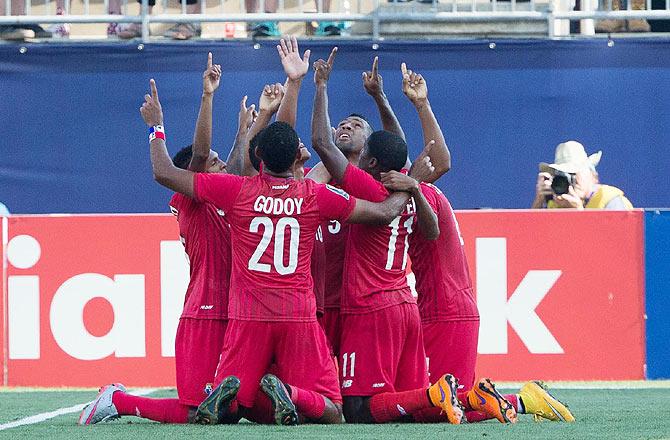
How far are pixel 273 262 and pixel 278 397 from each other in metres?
0.76

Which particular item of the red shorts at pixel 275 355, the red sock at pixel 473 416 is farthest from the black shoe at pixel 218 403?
the red sock at pixel 473 416

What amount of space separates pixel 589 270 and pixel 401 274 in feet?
13.3

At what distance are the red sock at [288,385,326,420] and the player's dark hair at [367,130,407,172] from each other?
1421 millimetres

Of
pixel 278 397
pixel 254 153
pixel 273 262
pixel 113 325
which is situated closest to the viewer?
pixel 278 397

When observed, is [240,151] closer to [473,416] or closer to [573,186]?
[473,416]

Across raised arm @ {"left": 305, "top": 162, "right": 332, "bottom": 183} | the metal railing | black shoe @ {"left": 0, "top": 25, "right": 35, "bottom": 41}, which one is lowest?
raised arm @ {"left": 305, "top": 162, "right": 332, "bottom": 183}

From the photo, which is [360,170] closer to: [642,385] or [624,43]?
[642,385]

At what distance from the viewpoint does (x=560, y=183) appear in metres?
12.1

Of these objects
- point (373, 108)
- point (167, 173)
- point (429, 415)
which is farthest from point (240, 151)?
point (373, 108)

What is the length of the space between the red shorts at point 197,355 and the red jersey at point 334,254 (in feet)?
2.27

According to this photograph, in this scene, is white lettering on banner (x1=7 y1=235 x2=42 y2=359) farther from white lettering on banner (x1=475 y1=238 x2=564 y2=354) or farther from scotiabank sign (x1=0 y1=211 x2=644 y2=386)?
white lettering on banner (x1=475 y1=238 x2=564 y2=354)

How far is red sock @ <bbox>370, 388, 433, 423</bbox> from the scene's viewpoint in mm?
7586

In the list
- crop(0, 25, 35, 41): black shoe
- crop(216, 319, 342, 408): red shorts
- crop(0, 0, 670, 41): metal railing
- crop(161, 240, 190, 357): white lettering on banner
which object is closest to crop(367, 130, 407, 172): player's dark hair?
crop(216, 319, 342, 408): red shorts

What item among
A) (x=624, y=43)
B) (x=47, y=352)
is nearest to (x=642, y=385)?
(x=624, y=43)
